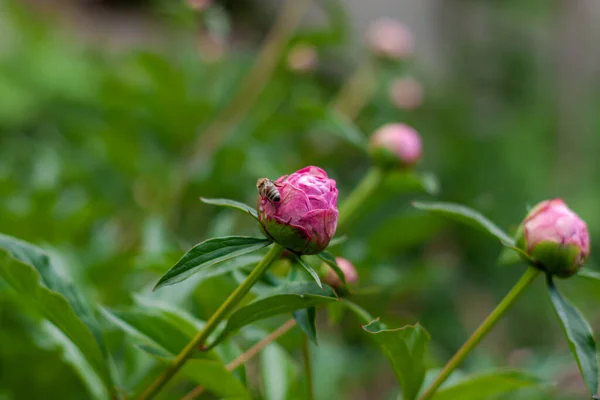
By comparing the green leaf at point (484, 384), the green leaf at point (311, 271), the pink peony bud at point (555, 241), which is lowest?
the green leaf at point (484, 384)

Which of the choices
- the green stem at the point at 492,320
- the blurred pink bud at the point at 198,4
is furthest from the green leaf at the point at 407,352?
the blurred pink bud at the point at 198,4

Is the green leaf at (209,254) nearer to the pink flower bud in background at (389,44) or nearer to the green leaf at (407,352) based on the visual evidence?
the green leaf at (407,352)

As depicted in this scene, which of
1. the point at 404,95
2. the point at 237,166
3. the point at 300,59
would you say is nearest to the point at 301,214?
the point at 237,166

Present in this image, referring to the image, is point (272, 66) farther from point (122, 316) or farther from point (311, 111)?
point (122, 316)

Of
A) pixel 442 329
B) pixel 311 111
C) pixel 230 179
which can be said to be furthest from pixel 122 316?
pixel 442 329

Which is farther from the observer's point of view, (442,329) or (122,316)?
(442,329)

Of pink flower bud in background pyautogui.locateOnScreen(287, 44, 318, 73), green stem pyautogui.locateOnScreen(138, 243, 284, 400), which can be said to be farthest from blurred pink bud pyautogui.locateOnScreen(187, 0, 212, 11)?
green stem pyautogui.locateOnScreen(138, 243, 284, 400)

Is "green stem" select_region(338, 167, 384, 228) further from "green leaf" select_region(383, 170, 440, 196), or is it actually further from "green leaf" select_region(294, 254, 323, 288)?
"green leaf" select_region(294, 254, 323, 288)
